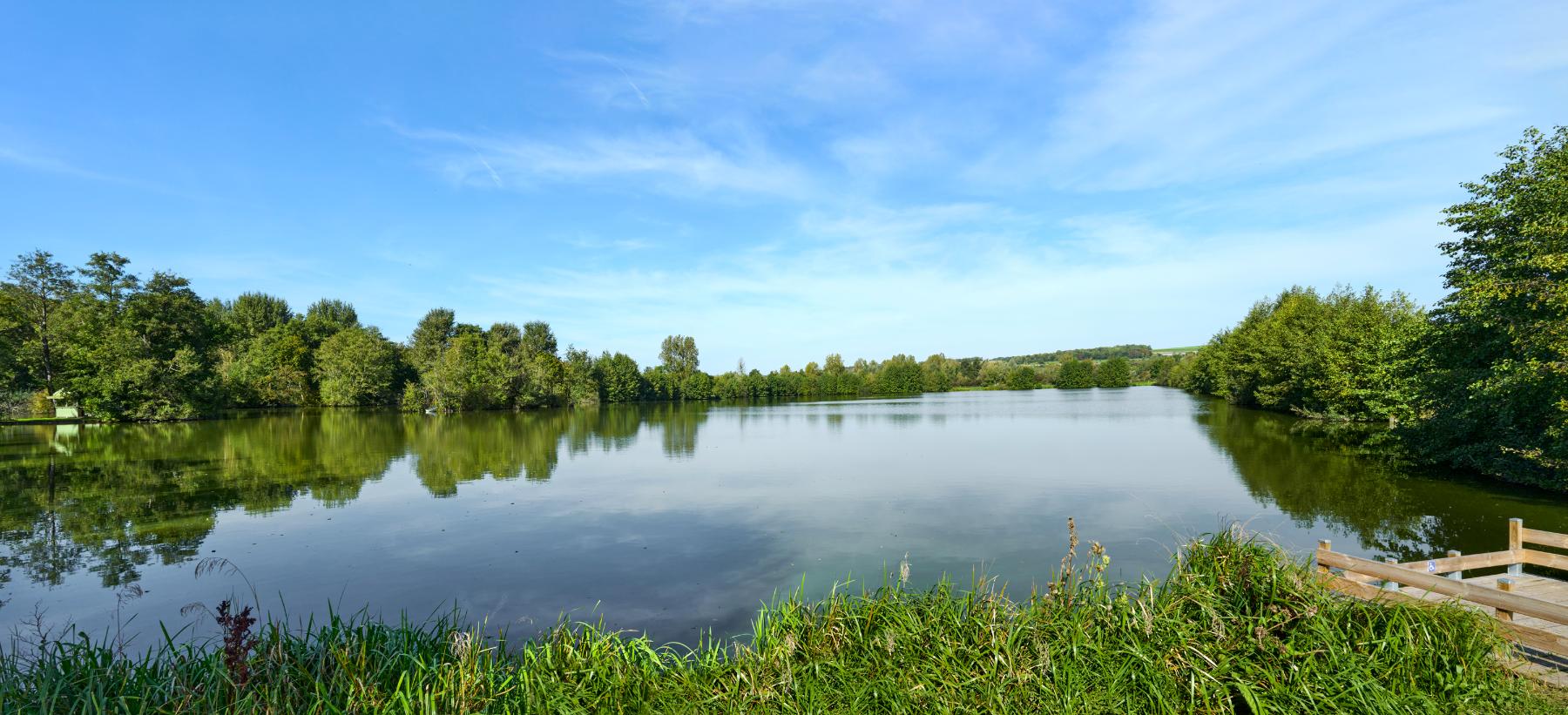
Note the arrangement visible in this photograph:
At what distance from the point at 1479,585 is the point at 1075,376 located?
433ft

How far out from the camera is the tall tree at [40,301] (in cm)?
3862

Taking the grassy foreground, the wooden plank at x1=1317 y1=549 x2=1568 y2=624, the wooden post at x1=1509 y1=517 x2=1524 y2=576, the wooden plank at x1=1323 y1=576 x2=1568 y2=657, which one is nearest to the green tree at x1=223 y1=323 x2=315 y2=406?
the grassy foreground

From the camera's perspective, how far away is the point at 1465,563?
244 inches

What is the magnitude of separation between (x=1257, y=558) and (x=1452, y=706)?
1.42 metres

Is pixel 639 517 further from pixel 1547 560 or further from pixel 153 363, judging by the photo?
pixel 153 363

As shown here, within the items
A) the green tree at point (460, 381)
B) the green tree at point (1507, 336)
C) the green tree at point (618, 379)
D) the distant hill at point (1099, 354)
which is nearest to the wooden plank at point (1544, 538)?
the green tree at point (1507, 336)

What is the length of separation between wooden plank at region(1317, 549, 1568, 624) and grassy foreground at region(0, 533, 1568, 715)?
32cm

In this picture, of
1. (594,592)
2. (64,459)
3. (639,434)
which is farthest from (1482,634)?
(64,459)

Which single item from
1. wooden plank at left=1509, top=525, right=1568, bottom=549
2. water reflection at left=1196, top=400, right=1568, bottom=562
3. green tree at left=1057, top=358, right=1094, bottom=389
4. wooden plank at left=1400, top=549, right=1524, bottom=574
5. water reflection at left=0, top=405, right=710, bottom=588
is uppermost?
green tree at left=1057, top=358, right=1094, bottom=389

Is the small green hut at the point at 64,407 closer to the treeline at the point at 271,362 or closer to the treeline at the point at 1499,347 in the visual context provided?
the treeline at the point at 271,362

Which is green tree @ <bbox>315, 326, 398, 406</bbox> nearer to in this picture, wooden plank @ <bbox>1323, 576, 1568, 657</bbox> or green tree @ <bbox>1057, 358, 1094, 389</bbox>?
wooden plank @ <bbox>1323, 576, 1568, 657</bbox>

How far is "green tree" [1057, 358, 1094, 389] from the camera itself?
127500 millimetres

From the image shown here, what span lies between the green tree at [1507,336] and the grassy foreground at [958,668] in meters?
13.0

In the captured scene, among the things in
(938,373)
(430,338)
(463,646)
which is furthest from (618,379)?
(463,646)
